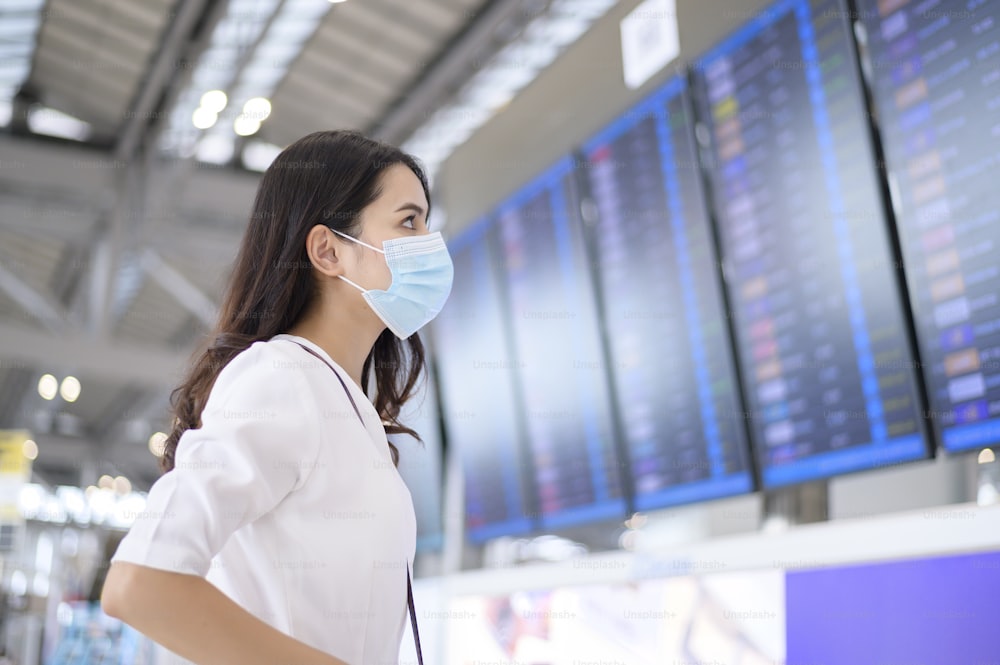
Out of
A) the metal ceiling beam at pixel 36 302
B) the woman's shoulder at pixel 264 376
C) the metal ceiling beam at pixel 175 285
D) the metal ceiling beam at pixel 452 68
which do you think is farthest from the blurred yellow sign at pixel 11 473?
the woman's shoulder at pixel 264 376

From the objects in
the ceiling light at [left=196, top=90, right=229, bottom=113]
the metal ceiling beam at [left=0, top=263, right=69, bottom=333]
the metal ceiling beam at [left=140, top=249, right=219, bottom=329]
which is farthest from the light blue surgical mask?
the metal ceiling beam at [left=0, top=263, right=69, bottom=333]

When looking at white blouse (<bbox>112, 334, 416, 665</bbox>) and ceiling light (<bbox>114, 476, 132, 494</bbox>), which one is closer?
white blouse (<bbox>112, 334, 416, 665</bbox>)

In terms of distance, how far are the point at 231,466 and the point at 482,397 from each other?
343 cm

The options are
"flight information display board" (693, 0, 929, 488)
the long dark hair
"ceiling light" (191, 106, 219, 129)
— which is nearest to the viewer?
the long dark hair

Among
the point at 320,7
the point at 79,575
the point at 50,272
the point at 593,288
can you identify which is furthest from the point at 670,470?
the point at 50,272

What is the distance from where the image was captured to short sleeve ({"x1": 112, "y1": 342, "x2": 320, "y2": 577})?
1105 mm

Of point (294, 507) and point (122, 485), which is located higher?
point (122, 485)

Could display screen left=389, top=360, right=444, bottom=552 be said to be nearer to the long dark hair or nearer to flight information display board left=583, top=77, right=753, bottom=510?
flight information display board left=583, top=77, right=753, bottom=510

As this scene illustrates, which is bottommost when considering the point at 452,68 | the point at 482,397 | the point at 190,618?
the point at 190,618

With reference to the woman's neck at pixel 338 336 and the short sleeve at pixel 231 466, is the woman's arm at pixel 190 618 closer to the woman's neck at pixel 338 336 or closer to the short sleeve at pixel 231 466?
the short sleeve at pixel 231 466

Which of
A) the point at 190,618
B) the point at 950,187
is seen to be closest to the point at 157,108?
the point at 950,187

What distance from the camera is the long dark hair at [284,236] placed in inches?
59.1

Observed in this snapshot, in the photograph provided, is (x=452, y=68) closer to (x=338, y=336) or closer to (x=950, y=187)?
(x=950, y=187)

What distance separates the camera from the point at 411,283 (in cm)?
164
